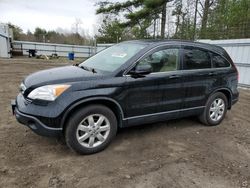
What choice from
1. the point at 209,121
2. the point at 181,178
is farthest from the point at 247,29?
the point at 181,178

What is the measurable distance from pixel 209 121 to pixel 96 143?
97.7 inches

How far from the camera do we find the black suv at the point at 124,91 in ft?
10.2

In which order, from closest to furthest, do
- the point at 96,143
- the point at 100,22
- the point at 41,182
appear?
the point at 41,182 → the point at 96,143 → the point at 100,22

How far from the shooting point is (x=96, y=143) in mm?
3420

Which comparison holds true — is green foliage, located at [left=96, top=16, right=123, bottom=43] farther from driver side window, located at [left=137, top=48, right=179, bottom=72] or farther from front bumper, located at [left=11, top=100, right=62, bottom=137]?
front bumper, located at [left=11, top=100, right=62, bottom=137]

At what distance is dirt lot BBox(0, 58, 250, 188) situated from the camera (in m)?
2.82

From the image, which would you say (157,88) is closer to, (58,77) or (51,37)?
(58,77)

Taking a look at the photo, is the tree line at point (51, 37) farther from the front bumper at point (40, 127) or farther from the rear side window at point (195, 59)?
the front bumper at point (40, 127)

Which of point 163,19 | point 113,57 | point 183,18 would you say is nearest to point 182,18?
point 183,18

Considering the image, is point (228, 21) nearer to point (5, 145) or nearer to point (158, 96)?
point (158, 96)

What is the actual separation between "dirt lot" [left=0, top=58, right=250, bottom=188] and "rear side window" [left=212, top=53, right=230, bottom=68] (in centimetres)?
130

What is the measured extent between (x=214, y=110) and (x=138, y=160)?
2.26 m

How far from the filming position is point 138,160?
130 inches

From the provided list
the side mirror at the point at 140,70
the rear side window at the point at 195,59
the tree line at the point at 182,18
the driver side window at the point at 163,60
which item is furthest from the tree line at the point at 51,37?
the side mirror at the point at 140,70
